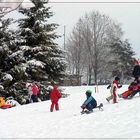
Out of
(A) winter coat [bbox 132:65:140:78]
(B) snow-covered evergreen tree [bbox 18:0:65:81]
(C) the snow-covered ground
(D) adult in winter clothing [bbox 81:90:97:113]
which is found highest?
(B) snow-covered evergreen tree [bbox 18:0:65:81]

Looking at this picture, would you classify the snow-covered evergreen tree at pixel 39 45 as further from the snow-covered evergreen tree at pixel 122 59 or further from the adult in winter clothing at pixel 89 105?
the snow-covered evergreen tree at pixel 122 59

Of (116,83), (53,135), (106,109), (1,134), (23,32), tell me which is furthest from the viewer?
(23,32)

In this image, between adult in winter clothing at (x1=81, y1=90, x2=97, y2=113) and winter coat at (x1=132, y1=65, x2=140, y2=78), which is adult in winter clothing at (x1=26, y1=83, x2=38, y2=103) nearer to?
winter coat at (x1=132, y1=65, x2=140, y2=78)

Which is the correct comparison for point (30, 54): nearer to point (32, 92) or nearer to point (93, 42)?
point (32, 92)

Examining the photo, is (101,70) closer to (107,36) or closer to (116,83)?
(107,36)

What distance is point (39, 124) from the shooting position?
56.0 feet

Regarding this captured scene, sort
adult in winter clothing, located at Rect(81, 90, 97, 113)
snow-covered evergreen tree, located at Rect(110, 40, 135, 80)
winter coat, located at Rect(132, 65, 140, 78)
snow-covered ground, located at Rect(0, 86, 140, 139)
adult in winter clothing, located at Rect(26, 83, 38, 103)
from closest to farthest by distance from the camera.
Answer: snow-covered ground, located at Rect(0, 86, 140, 139), adult in winter clothing, located at Rect(81, 90, 97, 113), winter coat, located at Rect(132, 65, 140, 78), adult in winter clothing, located at Rect(26, 83, 38, 103), snow-covered evergreen tree, located at Rect(110, 40, 135, 80)

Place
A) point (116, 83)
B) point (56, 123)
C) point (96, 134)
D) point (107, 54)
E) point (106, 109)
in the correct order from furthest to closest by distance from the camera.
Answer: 1. point (107, 54)
2. point (116, 83)
3. point (106, 109)
4. point (56, 123)
5. point (96, 134)

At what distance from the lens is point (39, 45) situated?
38.0 m

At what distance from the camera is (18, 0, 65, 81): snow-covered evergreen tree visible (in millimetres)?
37312

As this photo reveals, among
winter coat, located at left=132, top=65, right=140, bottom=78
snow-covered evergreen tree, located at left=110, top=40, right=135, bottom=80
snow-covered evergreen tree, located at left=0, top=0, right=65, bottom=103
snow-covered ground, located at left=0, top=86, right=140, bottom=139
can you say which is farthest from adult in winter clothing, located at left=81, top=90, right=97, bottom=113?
snow-covered evergreen tree, located at left=110, top=40, right=135, bottom=80

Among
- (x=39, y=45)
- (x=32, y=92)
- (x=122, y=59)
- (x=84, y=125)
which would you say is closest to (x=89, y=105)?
(x=84, y=125)

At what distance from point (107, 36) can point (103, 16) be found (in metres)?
4.01

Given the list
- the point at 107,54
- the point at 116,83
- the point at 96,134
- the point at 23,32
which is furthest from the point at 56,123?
the point at 107,54
